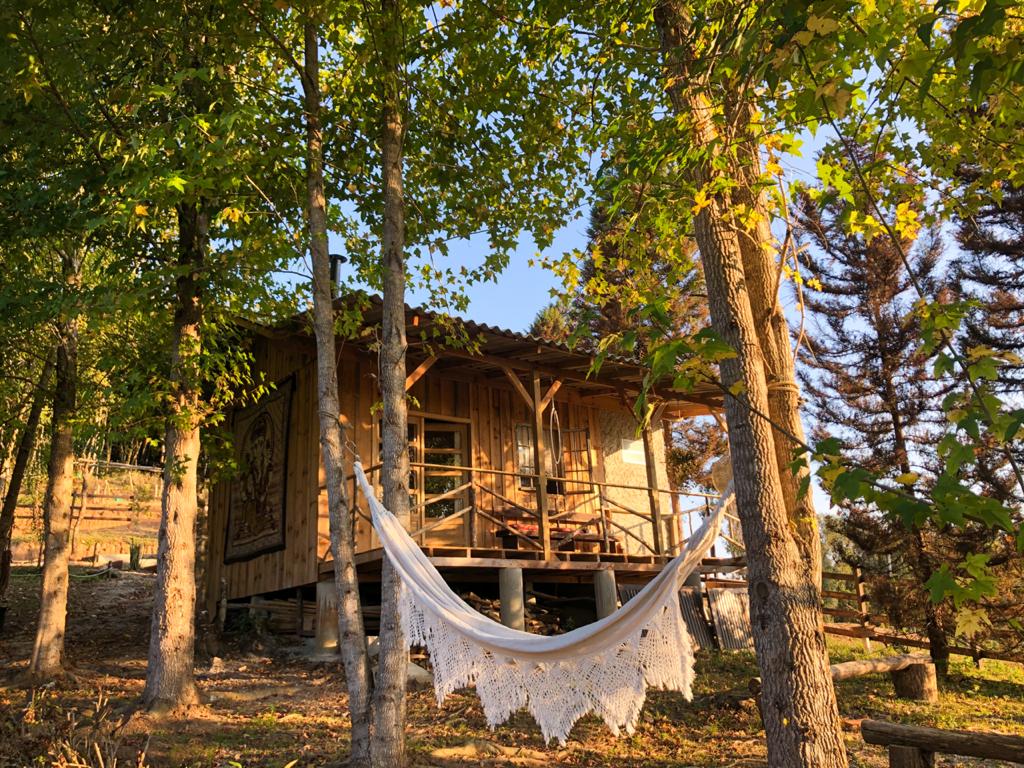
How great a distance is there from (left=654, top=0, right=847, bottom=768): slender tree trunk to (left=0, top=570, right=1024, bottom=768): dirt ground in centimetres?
198

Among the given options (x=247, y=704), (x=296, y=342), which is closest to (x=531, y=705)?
(x=247, y=704)

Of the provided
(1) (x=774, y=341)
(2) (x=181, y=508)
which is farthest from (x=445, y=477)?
(1) (x=774, y=341)

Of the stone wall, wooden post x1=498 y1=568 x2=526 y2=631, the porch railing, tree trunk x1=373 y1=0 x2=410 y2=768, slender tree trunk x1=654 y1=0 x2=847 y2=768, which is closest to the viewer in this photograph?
slender tree trunk x1=654 y1=0 x2=847 y2=768

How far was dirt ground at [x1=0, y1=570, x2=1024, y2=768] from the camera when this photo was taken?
4.64 meters

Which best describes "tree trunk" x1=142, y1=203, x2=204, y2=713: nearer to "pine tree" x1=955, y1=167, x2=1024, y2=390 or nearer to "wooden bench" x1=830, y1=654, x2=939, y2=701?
"wooden bench" x1=830, y1=654, x2=939, y2=701

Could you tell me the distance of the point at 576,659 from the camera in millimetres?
3758

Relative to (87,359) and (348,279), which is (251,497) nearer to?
(87,359)

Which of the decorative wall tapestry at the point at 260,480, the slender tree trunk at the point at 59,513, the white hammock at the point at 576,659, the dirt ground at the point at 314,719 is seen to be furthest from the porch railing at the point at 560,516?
the white hammock at the point at 576,659

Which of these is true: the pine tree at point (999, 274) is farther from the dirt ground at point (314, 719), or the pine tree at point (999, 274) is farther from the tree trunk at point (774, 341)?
the tree trunk at point (774, 341)

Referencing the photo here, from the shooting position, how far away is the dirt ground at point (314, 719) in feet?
15.2

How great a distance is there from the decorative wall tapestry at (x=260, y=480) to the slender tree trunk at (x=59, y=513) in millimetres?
2463

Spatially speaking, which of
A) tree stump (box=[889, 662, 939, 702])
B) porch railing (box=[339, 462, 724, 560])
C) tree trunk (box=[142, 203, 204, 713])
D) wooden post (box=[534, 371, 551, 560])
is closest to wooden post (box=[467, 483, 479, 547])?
porch railing (box=[339, 462, 724, 560])

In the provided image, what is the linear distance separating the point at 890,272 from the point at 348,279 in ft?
25.1

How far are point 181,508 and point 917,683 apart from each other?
6.75 m
